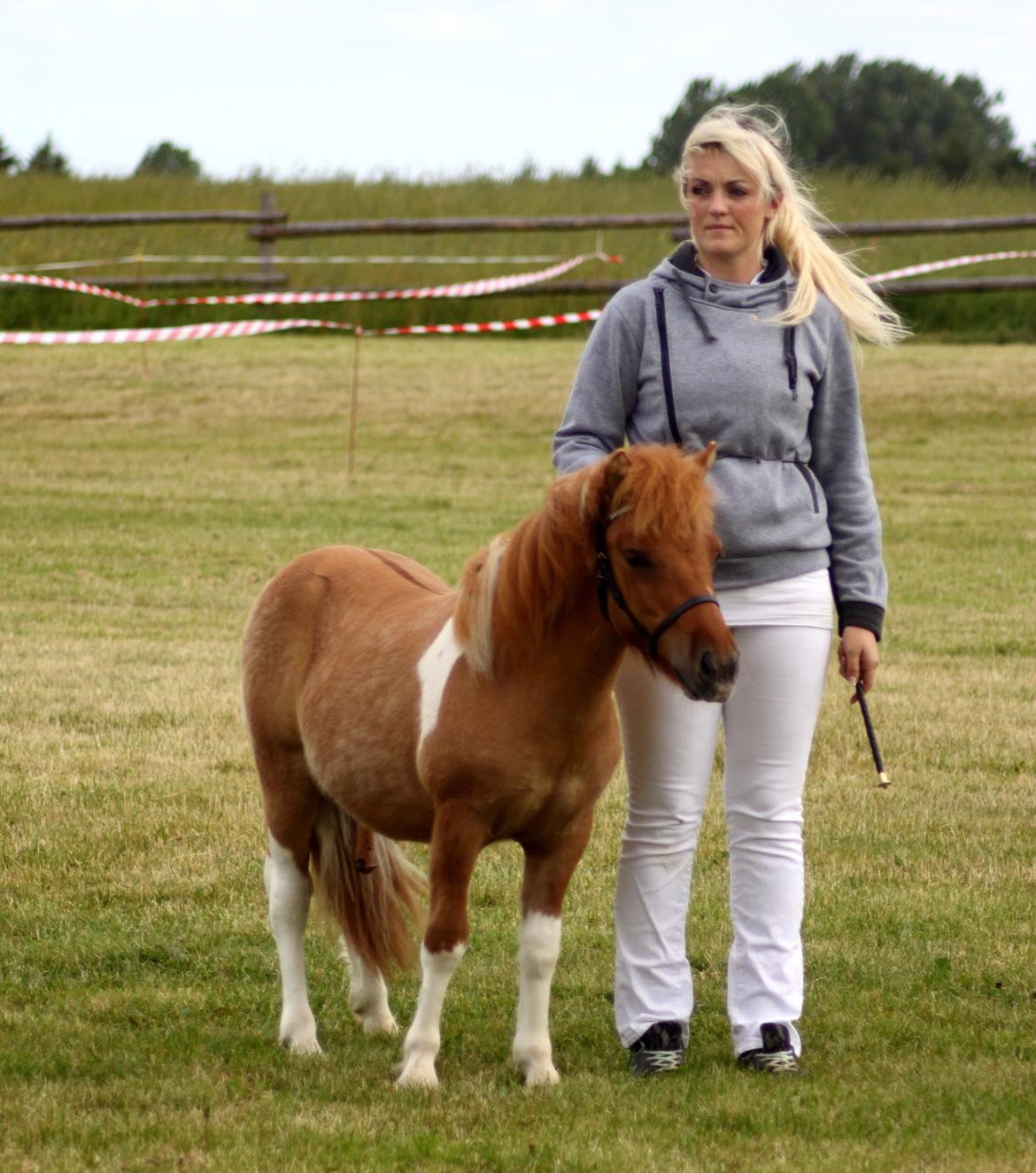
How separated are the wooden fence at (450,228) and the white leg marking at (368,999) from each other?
1432cm

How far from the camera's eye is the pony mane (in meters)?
3.18

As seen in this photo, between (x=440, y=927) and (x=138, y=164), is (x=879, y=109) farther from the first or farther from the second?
(x=440, y=927)

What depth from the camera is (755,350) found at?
3613 millimetres

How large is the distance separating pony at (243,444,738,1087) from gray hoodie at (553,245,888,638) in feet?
0.68

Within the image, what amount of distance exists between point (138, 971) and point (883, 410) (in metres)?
13.7

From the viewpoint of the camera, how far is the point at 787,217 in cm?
372

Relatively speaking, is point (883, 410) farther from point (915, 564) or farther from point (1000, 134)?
point (1000, 134)

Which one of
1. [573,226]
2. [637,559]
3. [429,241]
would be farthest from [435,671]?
[429,241]

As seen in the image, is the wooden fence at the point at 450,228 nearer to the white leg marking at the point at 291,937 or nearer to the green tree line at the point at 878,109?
the white leg marking at the point at 291,937

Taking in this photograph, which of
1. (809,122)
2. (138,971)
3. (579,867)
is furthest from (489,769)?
(809,122)

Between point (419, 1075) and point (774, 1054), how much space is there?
0.81m

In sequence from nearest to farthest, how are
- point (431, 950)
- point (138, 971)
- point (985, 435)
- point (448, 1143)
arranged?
point (448, 1143) < point (431, 950) < point (138, 971) < point (985, 435)

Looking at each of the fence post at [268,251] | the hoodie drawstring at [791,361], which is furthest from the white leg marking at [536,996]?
the fence post at [268,251]

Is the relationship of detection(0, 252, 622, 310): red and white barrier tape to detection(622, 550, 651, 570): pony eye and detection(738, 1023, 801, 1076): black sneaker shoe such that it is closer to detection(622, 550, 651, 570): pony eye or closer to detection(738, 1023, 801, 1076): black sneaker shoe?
detection(738, 1023, 801, 1076): black sneaker shoe
